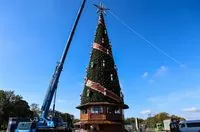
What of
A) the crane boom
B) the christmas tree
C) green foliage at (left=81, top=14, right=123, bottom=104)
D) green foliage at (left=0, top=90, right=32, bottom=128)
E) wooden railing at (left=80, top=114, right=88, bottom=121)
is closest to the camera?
the crane boom

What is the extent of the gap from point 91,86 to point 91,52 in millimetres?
6575

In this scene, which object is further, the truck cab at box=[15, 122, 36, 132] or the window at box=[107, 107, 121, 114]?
the window at box=[107, 107, 121, 114]

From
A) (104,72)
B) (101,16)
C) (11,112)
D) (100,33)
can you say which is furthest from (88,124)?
(11,112)

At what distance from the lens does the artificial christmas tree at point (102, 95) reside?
147 ft

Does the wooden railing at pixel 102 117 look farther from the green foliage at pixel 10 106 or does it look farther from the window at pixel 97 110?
→ the green foliage at pixel 10 106

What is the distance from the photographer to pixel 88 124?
45062 millimetres

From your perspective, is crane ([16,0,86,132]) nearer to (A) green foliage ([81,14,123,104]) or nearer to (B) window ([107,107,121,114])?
(A) green foliage ([81,14,123,104])

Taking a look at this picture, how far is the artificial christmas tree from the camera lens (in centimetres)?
4478

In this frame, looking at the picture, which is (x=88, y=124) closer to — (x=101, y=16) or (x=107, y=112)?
(x=107, y=112)

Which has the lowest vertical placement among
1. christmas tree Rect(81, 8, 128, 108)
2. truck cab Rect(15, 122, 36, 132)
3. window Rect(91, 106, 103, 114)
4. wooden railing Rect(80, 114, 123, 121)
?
truck cab Rect(15, 122, 36, 132)

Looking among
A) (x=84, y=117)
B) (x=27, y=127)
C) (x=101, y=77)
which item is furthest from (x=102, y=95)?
(x=27, y=127)

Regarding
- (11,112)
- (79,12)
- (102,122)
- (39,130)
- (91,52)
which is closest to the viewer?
(39,130)

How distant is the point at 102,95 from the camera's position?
44.8 m

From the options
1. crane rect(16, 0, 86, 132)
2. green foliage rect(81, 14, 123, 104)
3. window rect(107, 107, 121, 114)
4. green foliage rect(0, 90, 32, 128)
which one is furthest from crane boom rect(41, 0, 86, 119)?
green foliage rect(0, 90, 32, 128)
